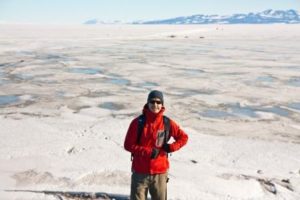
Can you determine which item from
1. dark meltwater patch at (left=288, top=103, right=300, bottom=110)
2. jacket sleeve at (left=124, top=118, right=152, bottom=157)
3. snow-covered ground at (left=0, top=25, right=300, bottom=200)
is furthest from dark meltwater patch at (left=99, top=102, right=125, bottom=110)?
jacket sleeve at (left=124, top=118, right=152, bottom=157)

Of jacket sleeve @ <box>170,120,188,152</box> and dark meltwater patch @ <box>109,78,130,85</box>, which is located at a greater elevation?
jacket sleeve @ <box>170,120,188,152</box>

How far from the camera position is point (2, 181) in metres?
5.24

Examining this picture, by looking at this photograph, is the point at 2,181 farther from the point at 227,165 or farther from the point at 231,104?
the point at 231,104

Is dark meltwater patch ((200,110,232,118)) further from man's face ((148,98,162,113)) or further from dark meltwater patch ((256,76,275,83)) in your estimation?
man's face ((148,98,162,113))

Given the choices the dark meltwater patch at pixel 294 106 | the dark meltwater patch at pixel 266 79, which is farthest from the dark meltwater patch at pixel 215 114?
the dark meltwater patch at pixel 266 79

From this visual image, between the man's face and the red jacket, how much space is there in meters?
0.03

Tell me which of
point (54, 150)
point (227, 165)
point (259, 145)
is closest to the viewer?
point (227, 165)

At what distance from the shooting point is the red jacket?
11.2 feet

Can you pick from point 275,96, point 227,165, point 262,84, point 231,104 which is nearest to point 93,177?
point 227,165

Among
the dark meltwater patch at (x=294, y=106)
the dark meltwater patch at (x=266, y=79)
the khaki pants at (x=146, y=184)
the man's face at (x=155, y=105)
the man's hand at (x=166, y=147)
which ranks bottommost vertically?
the dark meltwater patch at (x=266, y=79)

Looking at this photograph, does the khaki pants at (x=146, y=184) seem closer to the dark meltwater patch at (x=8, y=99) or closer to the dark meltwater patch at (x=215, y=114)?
the dark meltwater patch at (x=215, y=114)

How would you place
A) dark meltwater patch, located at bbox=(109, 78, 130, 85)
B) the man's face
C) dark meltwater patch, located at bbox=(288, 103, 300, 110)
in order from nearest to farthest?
1. the man's face
2. dark meltwater patch, located at bbox=(288, 103, 300, 110)
3. dark meltwater patch, located at bbox=(109, 78, 130, 85)

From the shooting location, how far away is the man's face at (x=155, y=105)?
11.0 feet

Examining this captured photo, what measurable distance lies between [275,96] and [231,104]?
1767 mm
